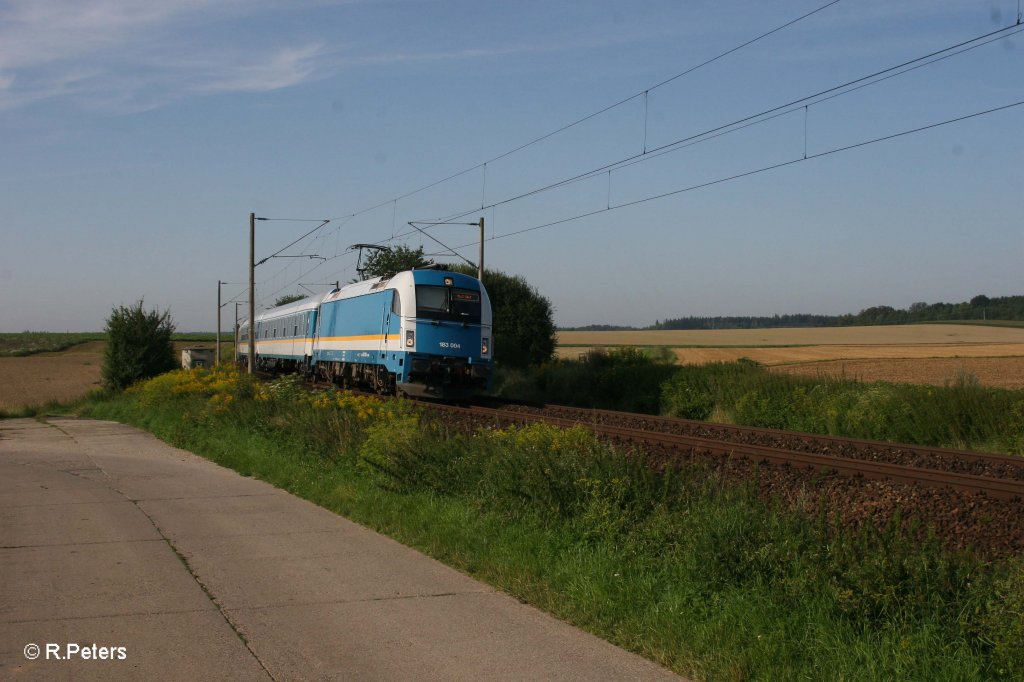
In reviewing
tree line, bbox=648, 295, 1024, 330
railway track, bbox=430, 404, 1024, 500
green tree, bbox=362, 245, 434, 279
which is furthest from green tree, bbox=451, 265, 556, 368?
tree line, bbox=648, 295, 1024, 330

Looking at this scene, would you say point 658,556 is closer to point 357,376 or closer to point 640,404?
point 640,404

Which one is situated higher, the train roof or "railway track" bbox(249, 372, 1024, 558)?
the train roof

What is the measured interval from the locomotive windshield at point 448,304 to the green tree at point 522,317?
17.9 m

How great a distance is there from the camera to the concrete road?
561cm

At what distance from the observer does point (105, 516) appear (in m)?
10.6

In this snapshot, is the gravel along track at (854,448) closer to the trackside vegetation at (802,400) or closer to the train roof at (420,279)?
the trackside vegetation at (802,400)

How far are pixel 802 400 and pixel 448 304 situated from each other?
9066 mm

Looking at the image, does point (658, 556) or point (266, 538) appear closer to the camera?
point (658, 556)

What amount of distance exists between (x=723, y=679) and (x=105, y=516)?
302 inches

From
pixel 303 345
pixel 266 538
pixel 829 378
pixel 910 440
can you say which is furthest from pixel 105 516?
pixel 303 345

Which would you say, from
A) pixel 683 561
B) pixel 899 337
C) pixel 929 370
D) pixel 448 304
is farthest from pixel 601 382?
pixel 899 337

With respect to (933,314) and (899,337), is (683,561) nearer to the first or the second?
(899,337)

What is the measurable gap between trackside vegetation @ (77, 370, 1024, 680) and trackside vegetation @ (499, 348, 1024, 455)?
880cm

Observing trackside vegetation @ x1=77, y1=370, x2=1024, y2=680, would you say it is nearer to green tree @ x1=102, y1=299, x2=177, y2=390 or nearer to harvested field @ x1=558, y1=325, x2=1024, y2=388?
harvested field @ x1=558, y1=325, x2=1024, y2=388
